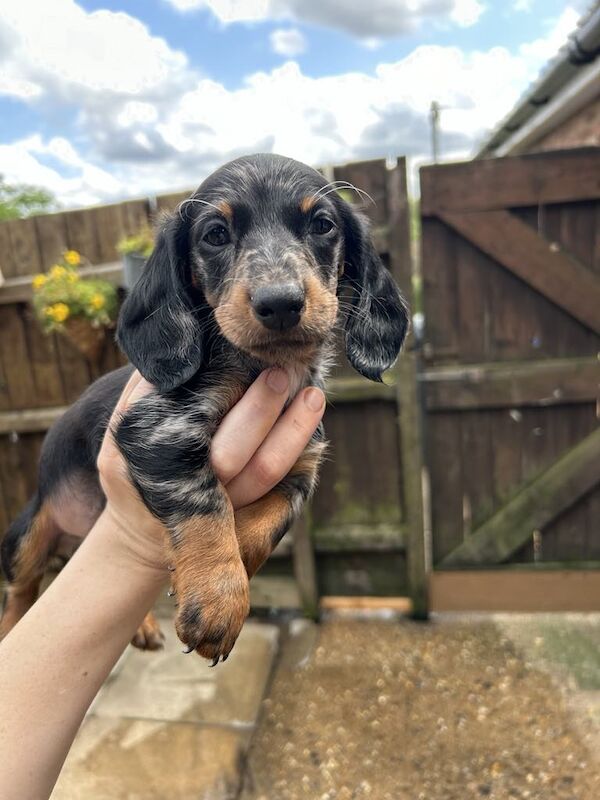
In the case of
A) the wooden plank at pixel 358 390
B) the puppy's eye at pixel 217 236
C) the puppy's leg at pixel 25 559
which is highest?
the puppy's eye at pixel 217 236

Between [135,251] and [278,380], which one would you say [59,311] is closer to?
[135,251]

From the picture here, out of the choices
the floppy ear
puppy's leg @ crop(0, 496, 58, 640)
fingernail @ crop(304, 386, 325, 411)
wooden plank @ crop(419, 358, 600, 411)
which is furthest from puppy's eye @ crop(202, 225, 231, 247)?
wooden plank @ crop(419, 358, 600, 411)

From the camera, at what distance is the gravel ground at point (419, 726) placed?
3.07 meters

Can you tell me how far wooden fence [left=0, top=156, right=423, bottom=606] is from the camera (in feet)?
12.9

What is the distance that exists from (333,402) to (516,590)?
1.93 metres

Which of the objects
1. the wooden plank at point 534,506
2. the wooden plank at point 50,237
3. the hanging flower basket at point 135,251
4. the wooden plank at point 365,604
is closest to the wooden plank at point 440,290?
the wooden plank at point 534,506

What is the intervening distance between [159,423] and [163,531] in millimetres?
308

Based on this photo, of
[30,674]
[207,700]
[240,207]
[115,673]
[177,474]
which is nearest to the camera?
[30,674]

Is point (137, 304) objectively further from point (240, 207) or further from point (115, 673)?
point (115, 673)

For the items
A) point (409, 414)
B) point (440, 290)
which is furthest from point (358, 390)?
point (440, 290)

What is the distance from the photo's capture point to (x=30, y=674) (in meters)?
1.48

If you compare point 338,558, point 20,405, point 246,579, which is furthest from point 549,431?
point 20,405

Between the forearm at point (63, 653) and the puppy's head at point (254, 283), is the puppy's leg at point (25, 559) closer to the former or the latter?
the forearm at point (63, 653)

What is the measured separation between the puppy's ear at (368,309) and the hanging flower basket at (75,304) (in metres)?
2.11
